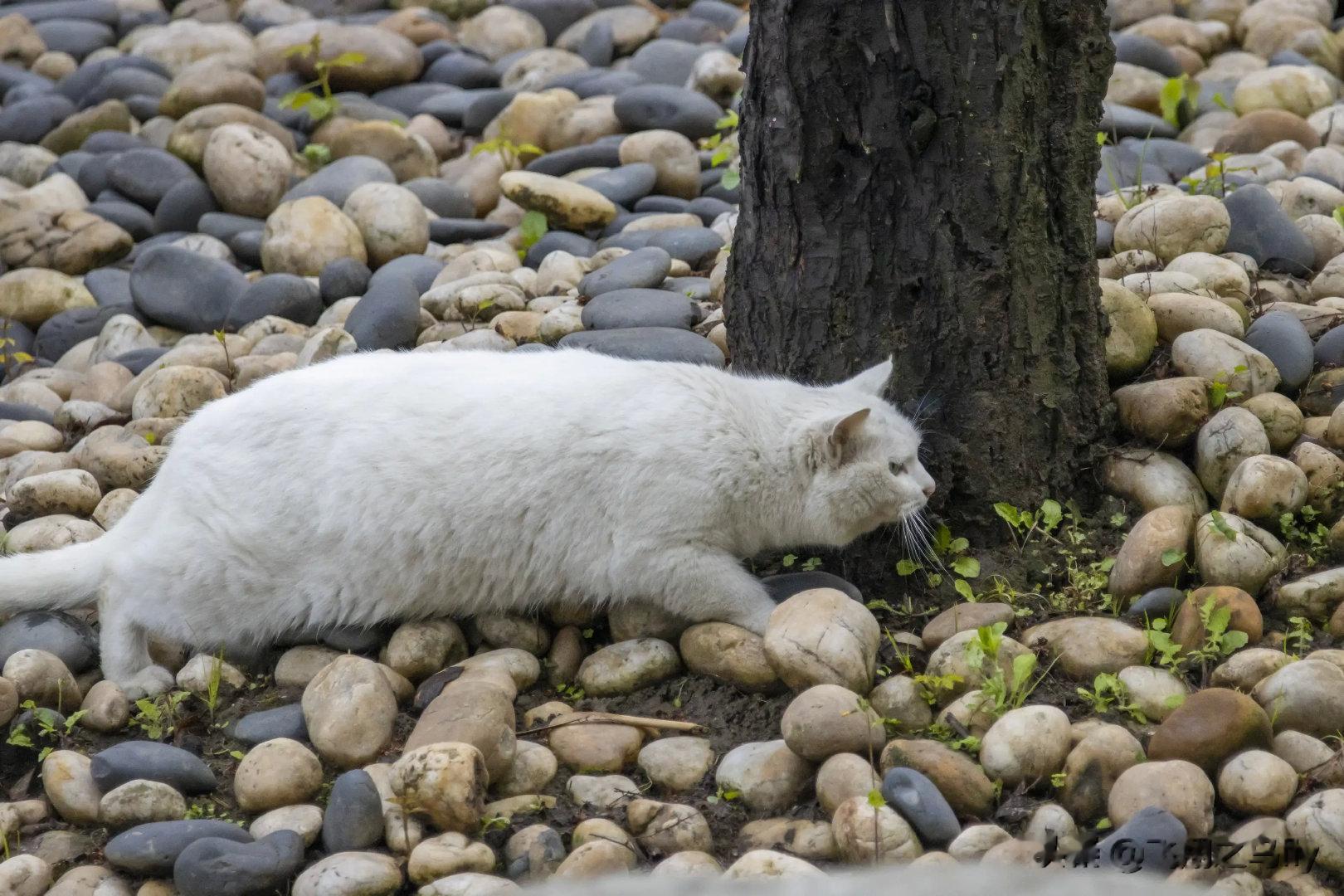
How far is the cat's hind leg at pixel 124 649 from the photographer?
Answer: 13.4 ft

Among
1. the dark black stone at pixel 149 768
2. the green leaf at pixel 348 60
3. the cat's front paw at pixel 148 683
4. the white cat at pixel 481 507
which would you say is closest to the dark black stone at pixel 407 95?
the green leaf at pixel 348 60

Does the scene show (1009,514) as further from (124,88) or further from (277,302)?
(124,88)

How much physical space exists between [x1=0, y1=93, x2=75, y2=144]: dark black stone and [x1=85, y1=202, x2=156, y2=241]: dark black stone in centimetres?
134

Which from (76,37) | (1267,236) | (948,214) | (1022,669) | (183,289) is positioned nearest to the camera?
(1022,669)

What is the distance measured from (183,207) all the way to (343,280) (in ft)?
5.08

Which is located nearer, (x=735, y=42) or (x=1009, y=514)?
(x=1009, y=514)

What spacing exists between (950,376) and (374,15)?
710 centimetres

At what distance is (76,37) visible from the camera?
966 cm

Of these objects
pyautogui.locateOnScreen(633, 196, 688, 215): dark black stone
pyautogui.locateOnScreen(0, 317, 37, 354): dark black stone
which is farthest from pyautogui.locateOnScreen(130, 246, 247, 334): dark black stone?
pyautogui.locateOnScreen(633, 196, 688, 215): dark black stone

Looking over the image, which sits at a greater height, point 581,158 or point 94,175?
point 581,158

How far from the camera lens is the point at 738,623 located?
157 inches

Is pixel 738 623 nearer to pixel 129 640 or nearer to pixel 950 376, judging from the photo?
pixel 950 376

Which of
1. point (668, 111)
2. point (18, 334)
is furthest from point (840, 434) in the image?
point (18, 334)

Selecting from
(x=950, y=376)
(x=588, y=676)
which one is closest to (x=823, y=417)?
(x=950, y=376)
